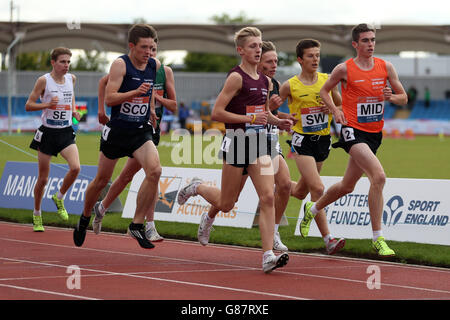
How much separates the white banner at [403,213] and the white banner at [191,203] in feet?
3.74

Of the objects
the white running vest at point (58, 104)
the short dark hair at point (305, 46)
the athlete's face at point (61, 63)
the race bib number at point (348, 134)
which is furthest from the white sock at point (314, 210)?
the athlete's face at point (61, 63)

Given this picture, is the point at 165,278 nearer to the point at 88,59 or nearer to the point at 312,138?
the point at 312,138

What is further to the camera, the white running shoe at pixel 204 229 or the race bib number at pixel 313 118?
the race bib number at pixel 313 118

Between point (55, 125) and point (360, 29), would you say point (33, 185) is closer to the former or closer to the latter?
point (55, 125)

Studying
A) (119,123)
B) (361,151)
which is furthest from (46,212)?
Result: (361,151)

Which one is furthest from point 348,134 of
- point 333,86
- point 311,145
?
point 311,145

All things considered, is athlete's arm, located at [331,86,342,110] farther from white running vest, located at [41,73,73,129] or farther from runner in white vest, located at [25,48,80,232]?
white running vest, located at [41,73,73,129]

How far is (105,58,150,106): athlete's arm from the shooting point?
901 cm

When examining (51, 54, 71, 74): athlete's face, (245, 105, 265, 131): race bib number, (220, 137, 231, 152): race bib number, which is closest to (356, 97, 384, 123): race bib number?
(245, 105, 265, 131): race bib number

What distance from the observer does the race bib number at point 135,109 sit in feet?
30.8

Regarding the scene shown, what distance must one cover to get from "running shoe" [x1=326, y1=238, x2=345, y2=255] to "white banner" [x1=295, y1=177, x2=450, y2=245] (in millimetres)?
1308

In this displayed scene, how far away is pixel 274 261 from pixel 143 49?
8.81 ft

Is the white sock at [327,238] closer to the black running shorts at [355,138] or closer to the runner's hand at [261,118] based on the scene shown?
the black running shorts at [355,138]

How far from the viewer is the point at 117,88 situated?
30.2 feet
